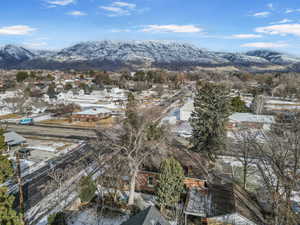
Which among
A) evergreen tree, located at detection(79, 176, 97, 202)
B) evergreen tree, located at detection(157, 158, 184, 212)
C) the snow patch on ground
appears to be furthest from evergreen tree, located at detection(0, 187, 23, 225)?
evergreen tree, located at detection(157, 158, 184, 212)

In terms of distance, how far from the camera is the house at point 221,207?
43.1ft

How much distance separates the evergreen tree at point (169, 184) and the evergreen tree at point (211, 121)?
28.0 feet

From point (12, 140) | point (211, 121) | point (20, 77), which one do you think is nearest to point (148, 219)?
point (211, 121)

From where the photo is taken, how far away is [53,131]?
38.8 meters

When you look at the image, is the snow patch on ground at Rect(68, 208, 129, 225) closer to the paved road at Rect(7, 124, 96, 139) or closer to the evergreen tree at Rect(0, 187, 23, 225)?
the evergreen tree at Rect(0, 187, 23, 225)

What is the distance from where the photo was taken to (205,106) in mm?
23250

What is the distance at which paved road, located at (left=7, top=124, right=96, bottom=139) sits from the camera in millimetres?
36562

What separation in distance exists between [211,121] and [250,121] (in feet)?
66.4

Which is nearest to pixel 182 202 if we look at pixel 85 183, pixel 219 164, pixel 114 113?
pixel 85 183

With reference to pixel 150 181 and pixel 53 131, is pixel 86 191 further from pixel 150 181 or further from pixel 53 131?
pixel 53 131

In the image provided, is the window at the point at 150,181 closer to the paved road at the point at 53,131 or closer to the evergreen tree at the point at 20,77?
Answer: the paved road at the point at 53,131

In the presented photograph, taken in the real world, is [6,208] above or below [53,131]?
above

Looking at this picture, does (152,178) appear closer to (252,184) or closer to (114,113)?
(252,184)

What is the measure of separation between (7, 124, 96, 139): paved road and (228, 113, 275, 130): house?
2478cm
